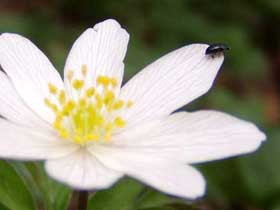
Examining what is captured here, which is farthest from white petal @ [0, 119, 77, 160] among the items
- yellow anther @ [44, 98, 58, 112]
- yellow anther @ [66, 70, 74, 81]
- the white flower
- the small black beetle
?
the small black beetle

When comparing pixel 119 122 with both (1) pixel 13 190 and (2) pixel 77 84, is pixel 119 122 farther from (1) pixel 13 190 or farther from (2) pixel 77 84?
(1) pixel 13 190

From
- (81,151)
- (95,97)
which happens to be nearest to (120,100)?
(95,97)

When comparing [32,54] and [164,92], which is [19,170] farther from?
[164,92]

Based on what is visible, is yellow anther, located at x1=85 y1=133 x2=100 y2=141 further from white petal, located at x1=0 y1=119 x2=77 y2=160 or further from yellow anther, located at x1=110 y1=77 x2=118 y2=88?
yellow anther, located at x1=110 y1=77 x2=118 y2=88

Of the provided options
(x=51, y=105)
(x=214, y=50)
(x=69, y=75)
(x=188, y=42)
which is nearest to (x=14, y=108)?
(x=51, y=105)

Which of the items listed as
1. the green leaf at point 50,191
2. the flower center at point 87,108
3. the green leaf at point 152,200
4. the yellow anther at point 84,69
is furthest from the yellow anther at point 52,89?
the green leaf at point 152,200

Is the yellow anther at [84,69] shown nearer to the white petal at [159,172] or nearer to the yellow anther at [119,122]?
the yellow anther at [119,122]
